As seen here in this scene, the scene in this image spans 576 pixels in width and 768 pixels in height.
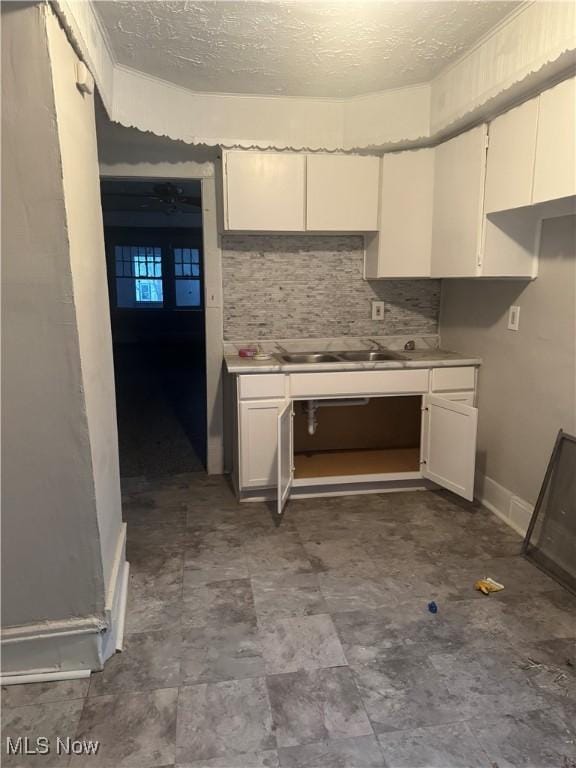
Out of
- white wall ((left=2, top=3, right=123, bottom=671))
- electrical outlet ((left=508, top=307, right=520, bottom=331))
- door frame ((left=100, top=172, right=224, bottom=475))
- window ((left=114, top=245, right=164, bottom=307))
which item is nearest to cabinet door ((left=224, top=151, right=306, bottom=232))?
door frame ((left=100, top=172, right=224, bottom=475))

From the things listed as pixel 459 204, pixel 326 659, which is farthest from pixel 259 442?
pixel 459 204

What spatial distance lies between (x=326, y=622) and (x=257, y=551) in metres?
0.63

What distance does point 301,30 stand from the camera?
7.06 feet

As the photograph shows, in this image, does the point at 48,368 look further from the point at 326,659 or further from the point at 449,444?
the point at 449,444

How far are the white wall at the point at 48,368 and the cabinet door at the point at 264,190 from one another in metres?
1.16

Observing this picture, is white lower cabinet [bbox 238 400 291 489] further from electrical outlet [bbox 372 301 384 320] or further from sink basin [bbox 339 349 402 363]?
electrical outlet [bbox 372 301 384 320]

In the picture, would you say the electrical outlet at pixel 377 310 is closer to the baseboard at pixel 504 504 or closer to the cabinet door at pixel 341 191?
the cabinet door at pixel 341 191

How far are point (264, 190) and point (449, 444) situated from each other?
Answer: 5.91ft

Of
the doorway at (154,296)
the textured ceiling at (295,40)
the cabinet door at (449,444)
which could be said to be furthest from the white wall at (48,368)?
the doorway at (154,296)

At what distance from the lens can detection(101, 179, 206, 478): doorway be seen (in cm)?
658

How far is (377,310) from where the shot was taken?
141 inches

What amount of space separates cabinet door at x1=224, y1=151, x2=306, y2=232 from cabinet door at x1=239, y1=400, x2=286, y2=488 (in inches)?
41.4

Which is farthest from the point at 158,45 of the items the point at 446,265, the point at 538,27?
the point at 446,265

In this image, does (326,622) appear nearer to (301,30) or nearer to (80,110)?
(80,110)
